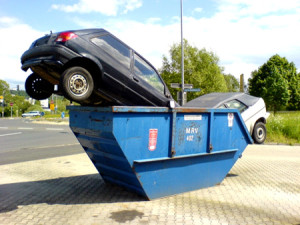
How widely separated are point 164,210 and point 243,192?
187cm

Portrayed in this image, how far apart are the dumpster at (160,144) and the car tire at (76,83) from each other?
37cm

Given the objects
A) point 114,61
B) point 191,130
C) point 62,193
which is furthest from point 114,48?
point 62,193

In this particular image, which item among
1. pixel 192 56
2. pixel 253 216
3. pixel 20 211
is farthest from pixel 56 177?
pixel 192 56

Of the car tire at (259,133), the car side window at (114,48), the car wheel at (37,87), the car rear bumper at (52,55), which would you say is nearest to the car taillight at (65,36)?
the car rear bumper at (52,55)

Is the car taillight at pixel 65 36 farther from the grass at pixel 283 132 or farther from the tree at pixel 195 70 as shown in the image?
the tree at pixel 195 70

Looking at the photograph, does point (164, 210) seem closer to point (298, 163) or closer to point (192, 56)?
point (298, 163)

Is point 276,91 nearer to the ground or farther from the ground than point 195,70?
nearer to the ground

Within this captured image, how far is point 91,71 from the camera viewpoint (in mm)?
4887

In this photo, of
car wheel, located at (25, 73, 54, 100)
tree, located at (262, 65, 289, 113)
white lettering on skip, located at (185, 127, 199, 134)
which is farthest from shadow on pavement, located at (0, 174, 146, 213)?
tree, located at (262, 65, 289, 113)

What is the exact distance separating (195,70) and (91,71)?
2433 cm

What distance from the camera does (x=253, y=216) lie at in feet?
14.3

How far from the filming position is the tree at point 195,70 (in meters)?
27.5

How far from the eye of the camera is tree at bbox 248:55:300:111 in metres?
40.4

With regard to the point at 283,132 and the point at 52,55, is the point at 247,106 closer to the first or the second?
the point at 52,55
